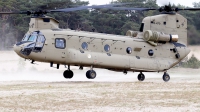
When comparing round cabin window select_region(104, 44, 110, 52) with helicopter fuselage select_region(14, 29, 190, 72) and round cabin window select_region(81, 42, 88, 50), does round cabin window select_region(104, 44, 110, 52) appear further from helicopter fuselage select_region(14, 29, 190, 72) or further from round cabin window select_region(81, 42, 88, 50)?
round cabin window select_region(81, 42, 88, 50)

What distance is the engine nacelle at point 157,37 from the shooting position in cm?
3195

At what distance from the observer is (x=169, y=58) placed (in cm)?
3291

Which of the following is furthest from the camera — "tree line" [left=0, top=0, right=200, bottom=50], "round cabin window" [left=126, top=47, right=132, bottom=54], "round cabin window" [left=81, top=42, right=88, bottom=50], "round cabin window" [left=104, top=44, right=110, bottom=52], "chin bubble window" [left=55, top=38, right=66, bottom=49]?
"tree line" [left=0, top=0, right=200, bottom=50]

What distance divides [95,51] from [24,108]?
13.4 metres

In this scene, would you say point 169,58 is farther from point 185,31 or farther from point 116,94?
point 116,94

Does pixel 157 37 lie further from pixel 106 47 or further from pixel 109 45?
pixel 106 47

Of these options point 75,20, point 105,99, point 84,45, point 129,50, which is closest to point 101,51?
point 84,45

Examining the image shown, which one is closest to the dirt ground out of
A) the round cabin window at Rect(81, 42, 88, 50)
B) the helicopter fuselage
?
the helicopter fuselage

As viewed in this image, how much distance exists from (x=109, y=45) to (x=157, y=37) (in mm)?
3333

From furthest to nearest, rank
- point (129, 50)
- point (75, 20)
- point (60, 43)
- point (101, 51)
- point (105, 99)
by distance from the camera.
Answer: point (75, 20), point (129, 50), point (101, 51), point (60, 43), point (105, 99)

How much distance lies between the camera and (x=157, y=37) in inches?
1262

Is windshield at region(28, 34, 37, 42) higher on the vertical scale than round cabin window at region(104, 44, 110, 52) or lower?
higher

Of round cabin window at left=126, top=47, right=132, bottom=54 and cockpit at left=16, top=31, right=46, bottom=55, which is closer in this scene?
cockpit at left=16, top=31, right=46, bottom=55

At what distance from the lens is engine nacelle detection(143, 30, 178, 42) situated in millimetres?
31955
